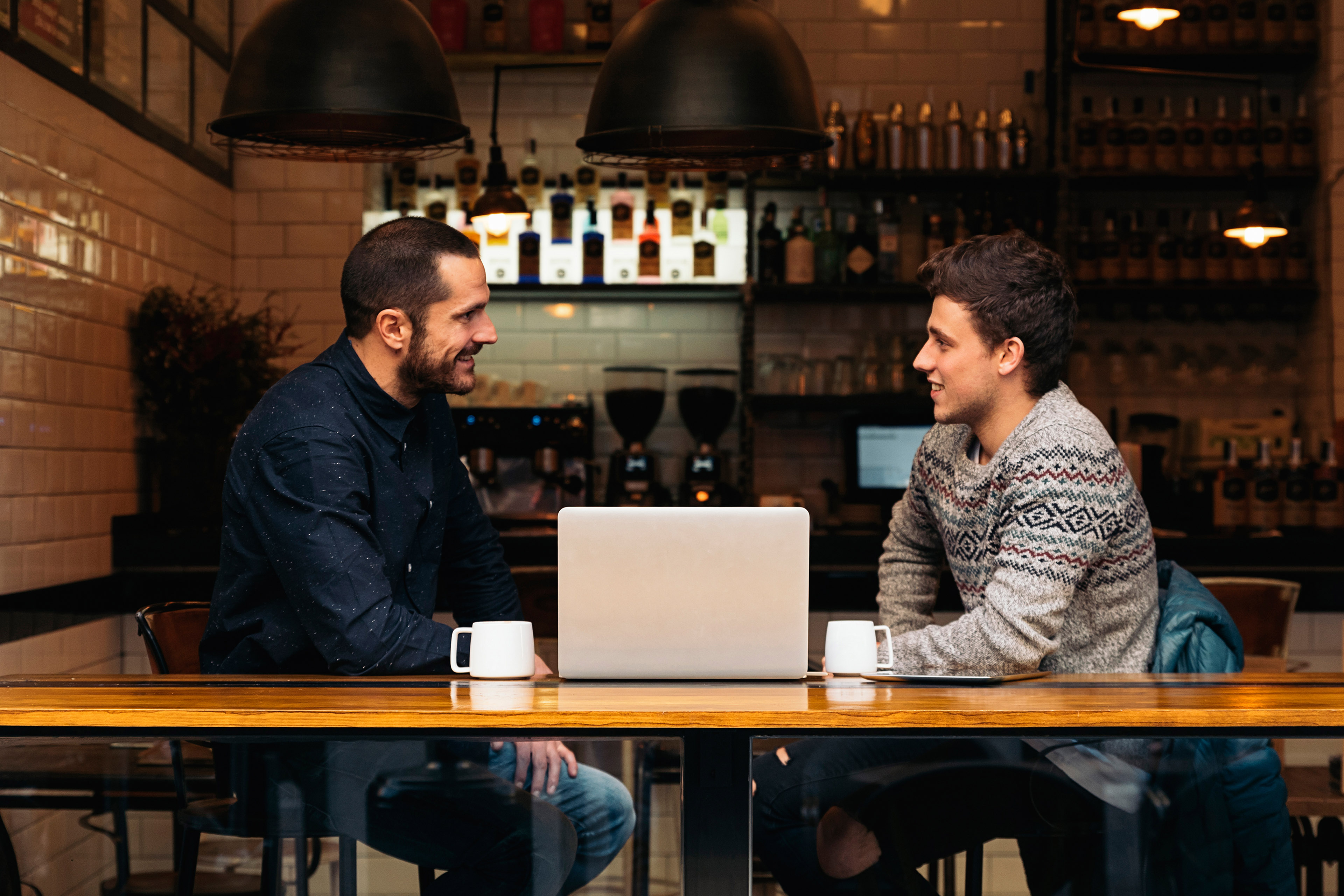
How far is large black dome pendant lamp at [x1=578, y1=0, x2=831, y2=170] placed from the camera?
219cm

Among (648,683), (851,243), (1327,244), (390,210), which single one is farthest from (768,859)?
(1327,244)

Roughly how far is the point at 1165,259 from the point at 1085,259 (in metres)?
0.32

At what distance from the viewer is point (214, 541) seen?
3586 mm

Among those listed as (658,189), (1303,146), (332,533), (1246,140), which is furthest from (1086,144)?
(332,533)

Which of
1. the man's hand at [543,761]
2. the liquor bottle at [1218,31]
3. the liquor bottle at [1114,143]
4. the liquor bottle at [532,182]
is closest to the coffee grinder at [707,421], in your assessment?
the liquor bottle at [532,182]

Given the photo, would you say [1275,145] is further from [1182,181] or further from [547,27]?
[547,27]

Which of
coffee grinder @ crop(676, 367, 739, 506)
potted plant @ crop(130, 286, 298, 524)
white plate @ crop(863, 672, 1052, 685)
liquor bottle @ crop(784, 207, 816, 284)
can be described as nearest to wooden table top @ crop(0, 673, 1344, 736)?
white plate @ crop(863, 672, 1052, 685)

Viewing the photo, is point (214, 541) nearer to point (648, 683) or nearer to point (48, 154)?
point (48, 154)

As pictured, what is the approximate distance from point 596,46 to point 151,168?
6.12 ft

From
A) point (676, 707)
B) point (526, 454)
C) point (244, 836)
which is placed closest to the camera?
point (676, 707)

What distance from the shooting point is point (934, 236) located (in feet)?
16.9

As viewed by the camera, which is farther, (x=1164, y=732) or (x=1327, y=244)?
(x=1327, y=244)

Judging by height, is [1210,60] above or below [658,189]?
above

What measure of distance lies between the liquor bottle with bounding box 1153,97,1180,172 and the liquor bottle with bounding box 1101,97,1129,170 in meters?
0.12
